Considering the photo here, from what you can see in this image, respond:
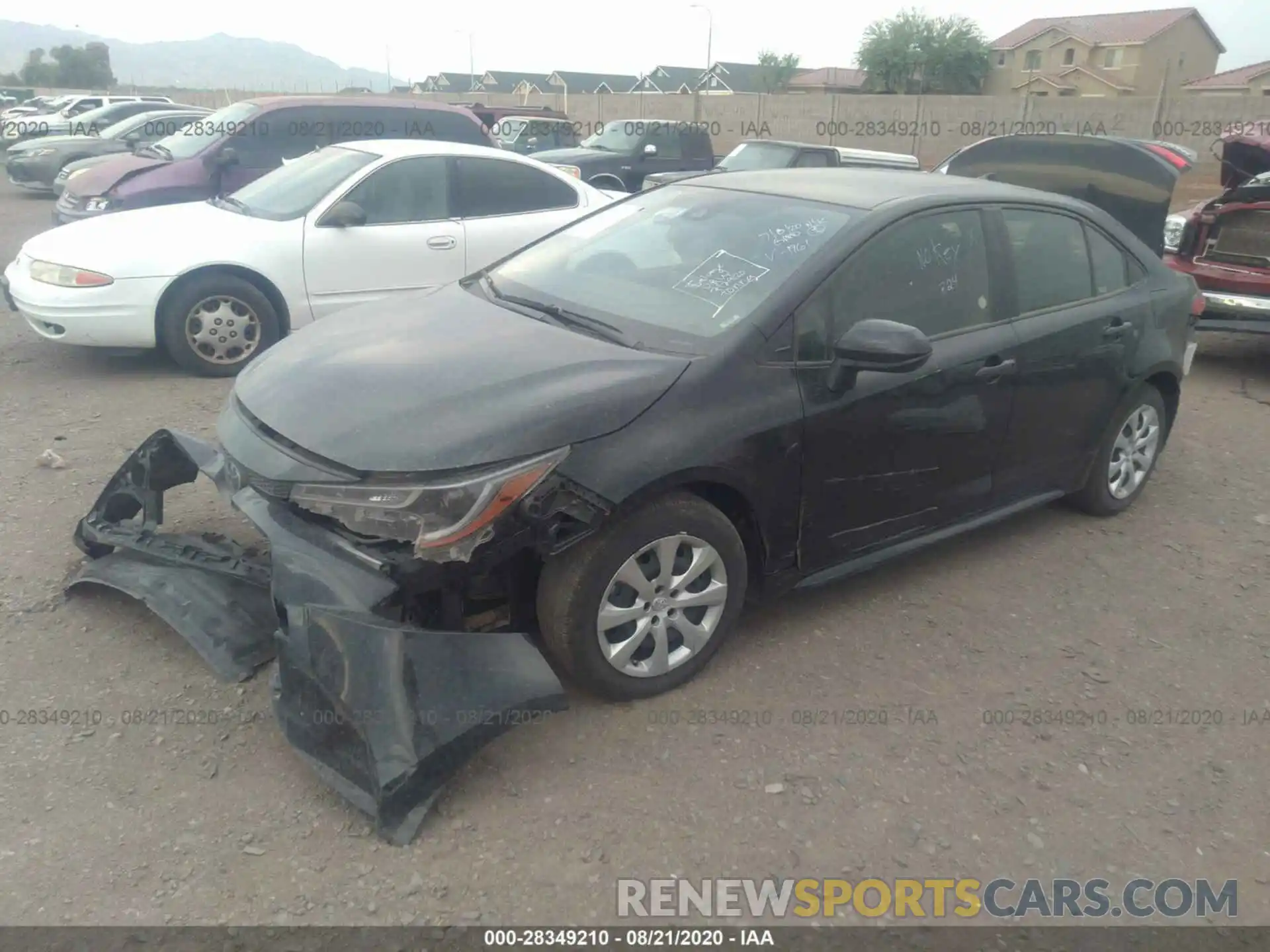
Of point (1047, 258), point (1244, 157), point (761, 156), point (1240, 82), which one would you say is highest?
point (1240, 82)

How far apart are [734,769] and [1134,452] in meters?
3.10

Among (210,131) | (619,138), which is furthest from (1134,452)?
(619,138)

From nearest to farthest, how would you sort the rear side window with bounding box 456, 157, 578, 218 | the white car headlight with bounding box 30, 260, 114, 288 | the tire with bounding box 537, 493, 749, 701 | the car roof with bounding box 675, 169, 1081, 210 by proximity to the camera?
the tire with bounding box 537, 493, 749, 701 → the car roof with bounding box 675, 169, 1081, 210 → the white car headlight with bounding box 30, 260, 114, 288 → the rear side window with bounding box 456, 157, 578, 218

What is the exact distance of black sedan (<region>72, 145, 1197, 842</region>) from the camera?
2799mm

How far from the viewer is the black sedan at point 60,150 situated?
16.0 m

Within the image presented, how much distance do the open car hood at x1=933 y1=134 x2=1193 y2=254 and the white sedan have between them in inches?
144

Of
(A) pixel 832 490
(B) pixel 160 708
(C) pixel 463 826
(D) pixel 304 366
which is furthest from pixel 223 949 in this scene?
(A) pixel 832 490

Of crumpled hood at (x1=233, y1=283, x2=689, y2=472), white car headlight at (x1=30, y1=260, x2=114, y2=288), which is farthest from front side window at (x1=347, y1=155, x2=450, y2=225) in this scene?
crumpled hood at (x1=233, y1=283, x2=689, y2=472)

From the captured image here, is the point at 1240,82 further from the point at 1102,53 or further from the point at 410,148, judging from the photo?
the point at 410,148

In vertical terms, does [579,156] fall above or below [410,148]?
below

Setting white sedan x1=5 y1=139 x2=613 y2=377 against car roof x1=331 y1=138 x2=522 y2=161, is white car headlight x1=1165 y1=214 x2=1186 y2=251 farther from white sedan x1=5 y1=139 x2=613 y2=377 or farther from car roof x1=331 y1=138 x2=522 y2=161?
car roof x1=331 y1=138 x2=522 y2=161

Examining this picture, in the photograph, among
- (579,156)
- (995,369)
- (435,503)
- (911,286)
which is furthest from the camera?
(579,156)

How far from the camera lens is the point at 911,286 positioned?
377 cm

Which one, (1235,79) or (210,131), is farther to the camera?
(1235,79)
